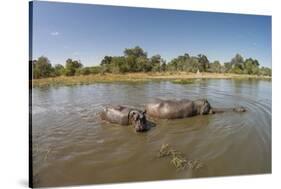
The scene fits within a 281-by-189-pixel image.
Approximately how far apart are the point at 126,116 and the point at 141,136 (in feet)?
0.83

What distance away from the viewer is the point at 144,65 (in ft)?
13.8

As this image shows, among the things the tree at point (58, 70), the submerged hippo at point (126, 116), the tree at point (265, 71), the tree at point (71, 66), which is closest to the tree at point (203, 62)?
the tree at point (265, 71)

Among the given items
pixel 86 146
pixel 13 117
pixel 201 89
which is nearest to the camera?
pixel 13 117

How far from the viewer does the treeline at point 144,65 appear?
3.85 metres

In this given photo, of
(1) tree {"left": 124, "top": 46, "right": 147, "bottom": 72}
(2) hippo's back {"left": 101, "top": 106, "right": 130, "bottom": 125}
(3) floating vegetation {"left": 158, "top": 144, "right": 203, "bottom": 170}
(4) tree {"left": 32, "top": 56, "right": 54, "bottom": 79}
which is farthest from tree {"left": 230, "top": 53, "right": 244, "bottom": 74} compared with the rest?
(4) tree {"left": 32, "top": 56, "right": 54, "bottom": 79}

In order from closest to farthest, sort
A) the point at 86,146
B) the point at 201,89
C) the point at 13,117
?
the point at 13,117
the point at 86,146
the point at 201,89

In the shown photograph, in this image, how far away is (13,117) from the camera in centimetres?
368

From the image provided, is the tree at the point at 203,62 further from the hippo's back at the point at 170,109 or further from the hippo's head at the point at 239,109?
the hippo's head at the point at 239,109

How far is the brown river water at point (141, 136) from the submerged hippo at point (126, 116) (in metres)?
0.06

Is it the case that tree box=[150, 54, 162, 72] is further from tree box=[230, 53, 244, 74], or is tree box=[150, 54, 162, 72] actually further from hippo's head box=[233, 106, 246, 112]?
hippo's head box=[233, 106, 246, 112]

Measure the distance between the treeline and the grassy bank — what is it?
0.14ft
